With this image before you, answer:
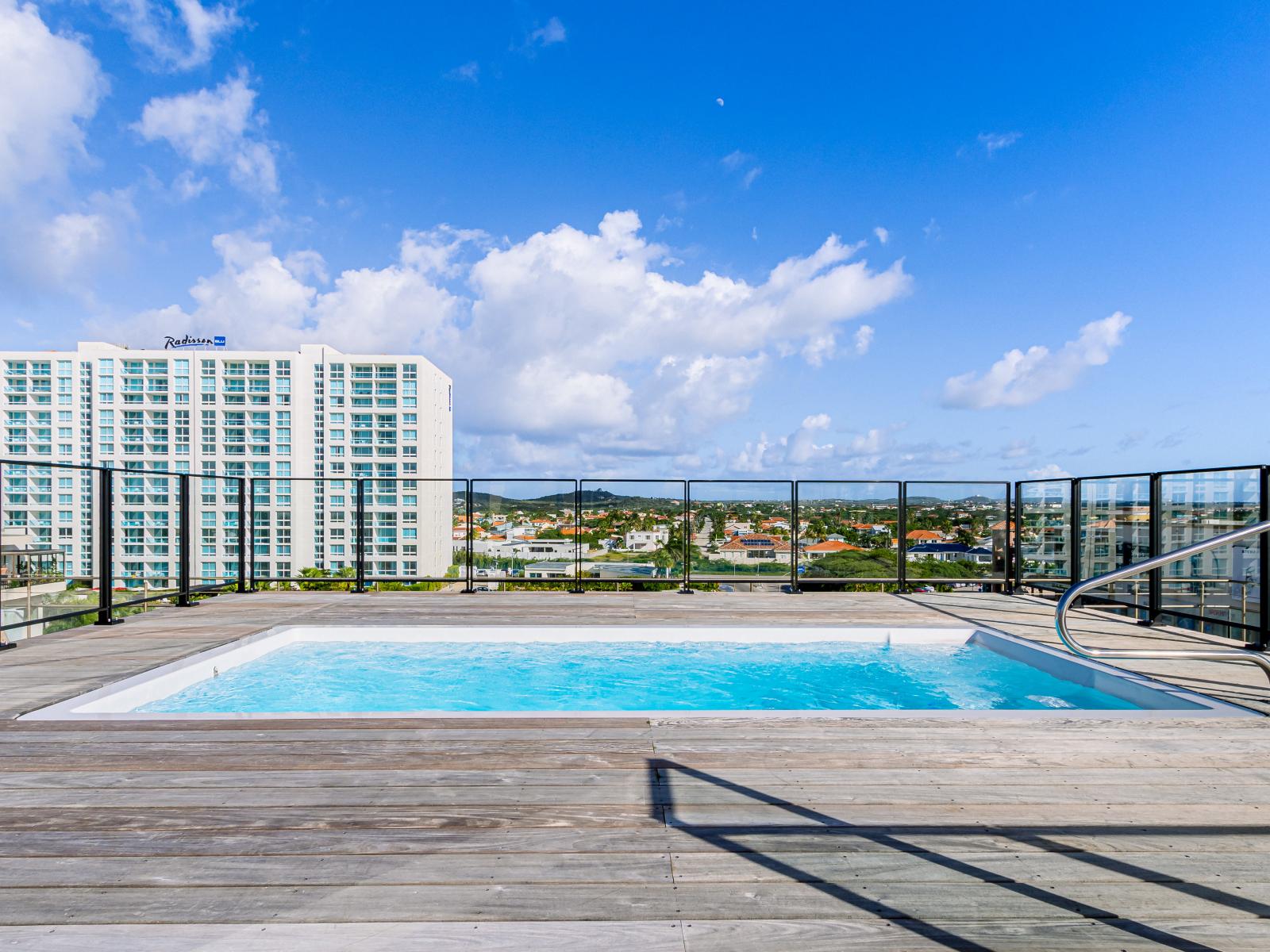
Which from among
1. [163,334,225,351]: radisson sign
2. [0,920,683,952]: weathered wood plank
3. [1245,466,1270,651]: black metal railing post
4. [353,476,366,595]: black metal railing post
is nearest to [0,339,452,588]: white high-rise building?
[163,334,225,351]: radisson sign

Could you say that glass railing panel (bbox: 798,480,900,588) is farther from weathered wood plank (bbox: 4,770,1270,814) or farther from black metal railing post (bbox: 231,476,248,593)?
black metal railing post (bbox: 231,476,248,593)

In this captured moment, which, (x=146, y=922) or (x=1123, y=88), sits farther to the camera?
(x=1123, y=88)

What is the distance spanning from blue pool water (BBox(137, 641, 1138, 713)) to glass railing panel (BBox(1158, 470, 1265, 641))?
1.74 m

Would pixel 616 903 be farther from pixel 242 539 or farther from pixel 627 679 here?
pixel 242 539

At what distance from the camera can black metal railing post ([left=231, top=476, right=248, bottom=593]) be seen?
24.8 feet

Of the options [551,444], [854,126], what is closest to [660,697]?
[854,126]

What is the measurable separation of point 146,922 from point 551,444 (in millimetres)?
35610

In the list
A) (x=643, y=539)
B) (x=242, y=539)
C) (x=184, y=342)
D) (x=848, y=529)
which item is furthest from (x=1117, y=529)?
(x=184, y=342)

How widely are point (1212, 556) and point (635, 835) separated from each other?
526 centimetres

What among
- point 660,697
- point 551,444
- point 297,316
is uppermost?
point 297,316

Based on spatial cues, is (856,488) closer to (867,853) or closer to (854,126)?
(867,853)

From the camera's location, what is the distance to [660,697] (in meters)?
4.95

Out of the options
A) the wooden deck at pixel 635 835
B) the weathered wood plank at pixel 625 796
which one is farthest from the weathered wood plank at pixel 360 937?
the weathered wood plank at pixel 625 796

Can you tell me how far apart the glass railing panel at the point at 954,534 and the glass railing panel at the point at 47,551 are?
26.7ft
